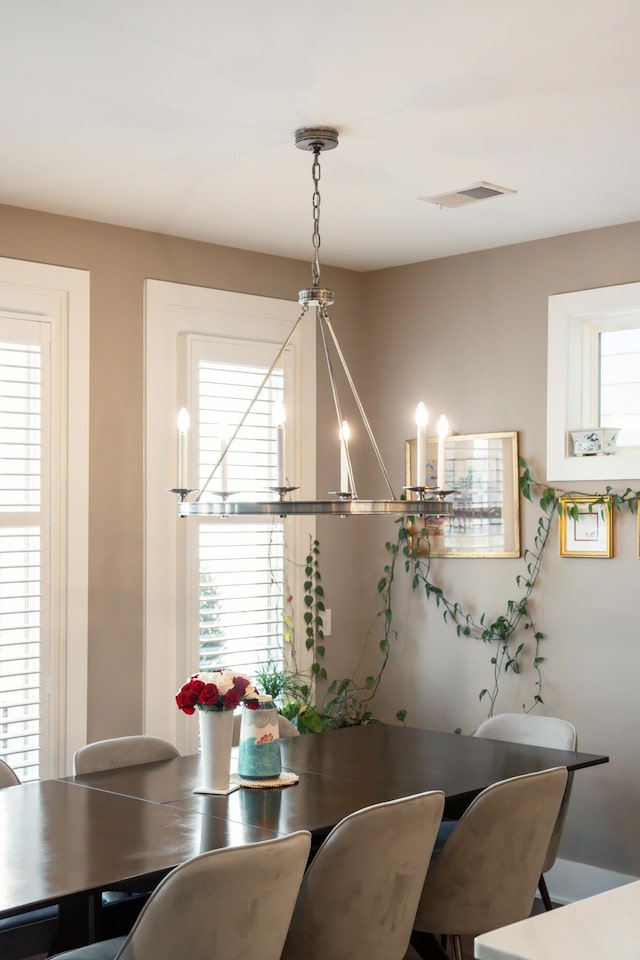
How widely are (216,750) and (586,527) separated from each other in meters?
1.97

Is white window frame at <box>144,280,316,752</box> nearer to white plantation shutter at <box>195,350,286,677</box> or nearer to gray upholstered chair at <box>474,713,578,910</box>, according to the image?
white plantation shutter at <box>195,350,286,677</box>

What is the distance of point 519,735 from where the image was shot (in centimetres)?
409

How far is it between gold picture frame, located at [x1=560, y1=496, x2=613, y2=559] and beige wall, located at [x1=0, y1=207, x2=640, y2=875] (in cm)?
5

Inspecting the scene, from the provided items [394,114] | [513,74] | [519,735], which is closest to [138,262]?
[394,114]

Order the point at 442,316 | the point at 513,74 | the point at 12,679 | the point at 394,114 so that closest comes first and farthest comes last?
the point at 513,74 → the point at 394,114 → the point at 12,679 → the point at 442,316

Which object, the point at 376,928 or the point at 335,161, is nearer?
the point at 376,928

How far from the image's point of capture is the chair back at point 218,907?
7.30 ft

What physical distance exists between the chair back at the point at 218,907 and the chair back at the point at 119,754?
1.36 metres

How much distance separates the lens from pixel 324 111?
10.4ft

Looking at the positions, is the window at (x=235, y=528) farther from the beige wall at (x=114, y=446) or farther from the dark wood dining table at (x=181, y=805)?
the dark wood dining table at (x=181, y=805)

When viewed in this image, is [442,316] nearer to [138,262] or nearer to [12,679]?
[138,262]

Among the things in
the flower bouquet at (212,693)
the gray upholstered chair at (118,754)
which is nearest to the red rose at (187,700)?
the flower bouquet at (212,693)

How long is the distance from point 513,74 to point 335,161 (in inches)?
34.1

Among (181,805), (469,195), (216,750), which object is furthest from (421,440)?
(469,195)
